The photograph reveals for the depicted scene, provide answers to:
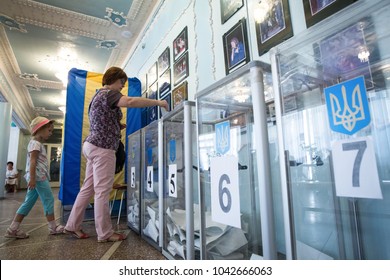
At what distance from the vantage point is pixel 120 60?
15.3 ft

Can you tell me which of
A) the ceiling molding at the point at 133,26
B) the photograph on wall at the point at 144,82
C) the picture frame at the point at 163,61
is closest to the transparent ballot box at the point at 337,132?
the picture frame at the point at 163,61

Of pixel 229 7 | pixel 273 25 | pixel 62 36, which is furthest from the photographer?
pixel 62 36

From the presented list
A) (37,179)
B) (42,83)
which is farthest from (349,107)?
(42,83)

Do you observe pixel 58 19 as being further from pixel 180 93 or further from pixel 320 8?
pixel 320 8

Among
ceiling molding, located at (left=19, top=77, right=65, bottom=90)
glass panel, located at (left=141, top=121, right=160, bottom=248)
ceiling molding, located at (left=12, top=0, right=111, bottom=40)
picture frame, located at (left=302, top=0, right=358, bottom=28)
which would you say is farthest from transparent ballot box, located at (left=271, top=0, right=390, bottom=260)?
ceiling molding, located at (left=19, top=77, right=65, bottom=90)

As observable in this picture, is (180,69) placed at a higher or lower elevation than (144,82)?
lower

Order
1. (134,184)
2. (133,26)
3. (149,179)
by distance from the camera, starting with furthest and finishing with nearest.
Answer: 1. (133,26)
2. (134,184)
3. (149,179)

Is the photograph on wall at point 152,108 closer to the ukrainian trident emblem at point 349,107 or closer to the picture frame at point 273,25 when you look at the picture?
the picture frame at point 273,25

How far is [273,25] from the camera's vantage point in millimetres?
1341

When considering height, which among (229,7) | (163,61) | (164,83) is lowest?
(164,83)

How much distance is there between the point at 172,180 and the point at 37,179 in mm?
1372

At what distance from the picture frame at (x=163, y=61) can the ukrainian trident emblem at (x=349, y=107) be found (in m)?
2.13
